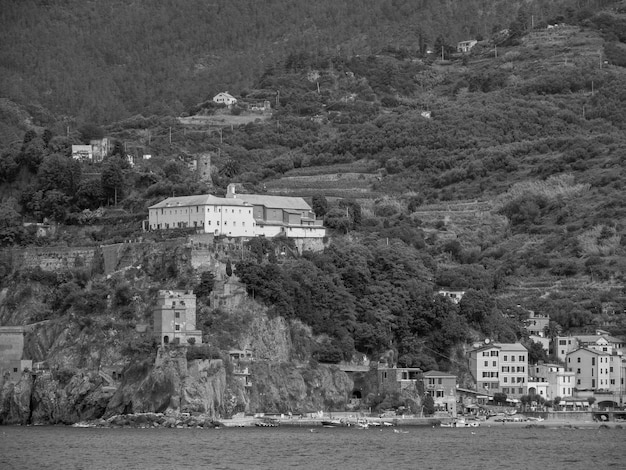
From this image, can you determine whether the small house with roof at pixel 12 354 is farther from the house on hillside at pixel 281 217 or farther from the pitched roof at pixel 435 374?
the pitched roof at pixel 435 374

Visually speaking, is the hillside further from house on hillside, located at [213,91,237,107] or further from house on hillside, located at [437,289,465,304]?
house on hillside, located at [437,289,465,304]

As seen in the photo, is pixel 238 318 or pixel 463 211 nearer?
pixel 238 318

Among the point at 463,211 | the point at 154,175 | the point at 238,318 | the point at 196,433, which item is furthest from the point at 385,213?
the point at 196,433

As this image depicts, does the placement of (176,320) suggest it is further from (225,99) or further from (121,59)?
(121,59)

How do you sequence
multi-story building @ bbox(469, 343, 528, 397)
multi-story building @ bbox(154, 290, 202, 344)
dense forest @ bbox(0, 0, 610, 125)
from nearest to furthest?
1. multi-story building @ bbox(154, 290, 202, 344)
2. multi-story building @ bbox(469, 343, 528, 397)
3. dense forest @ bbox(0, 0, 610, 125)

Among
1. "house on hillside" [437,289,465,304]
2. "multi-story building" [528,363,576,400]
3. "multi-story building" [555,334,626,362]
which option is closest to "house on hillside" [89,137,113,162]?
"house on hillside" [437,289,465,304]

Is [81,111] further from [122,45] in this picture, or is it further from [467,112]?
[467,112]

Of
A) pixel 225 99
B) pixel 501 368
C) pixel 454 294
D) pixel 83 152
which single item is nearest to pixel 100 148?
pixel 83 152

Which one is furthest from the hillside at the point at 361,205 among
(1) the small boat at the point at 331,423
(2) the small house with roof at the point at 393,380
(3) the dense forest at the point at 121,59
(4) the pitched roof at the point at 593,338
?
(4) the pitched roof at the point at 593,338
